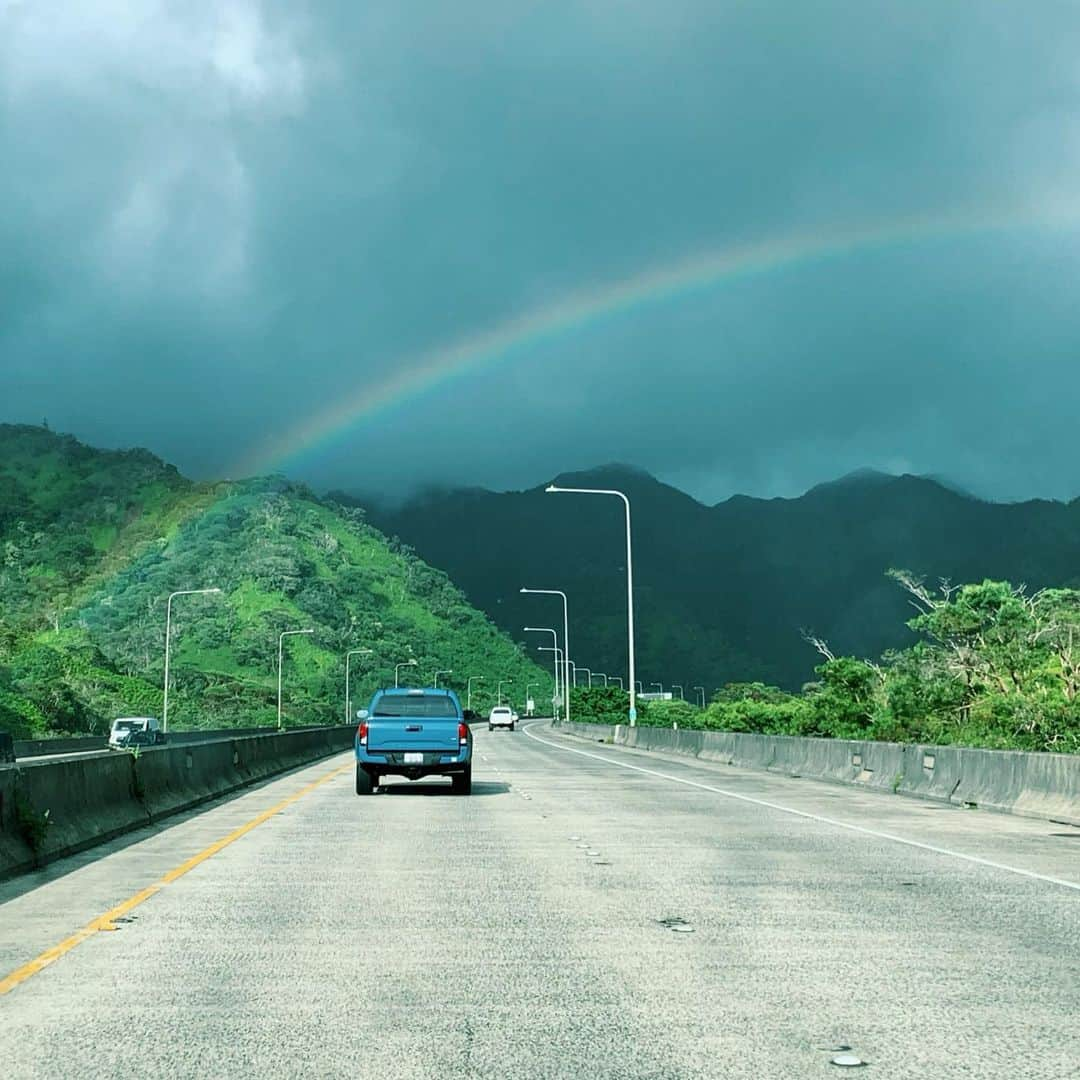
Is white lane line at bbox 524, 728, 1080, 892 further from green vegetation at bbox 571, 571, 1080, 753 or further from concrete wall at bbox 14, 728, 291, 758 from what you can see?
concrete wall at bbox 14, 728, 291, 758

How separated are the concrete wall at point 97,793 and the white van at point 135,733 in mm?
30424

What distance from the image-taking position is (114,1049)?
22.5ft

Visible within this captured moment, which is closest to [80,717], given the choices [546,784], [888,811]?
[546,784]

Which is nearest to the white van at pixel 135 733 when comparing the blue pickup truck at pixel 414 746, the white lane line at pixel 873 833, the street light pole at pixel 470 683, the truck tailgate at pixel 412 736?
A: the white lane line at pixel 873 833

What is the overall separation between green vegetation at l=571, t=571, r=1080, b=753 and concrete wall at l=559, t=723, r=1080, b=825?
2714mm

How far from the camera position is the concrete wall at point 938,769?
2056 centimetres

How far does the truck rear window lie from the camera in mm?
26391

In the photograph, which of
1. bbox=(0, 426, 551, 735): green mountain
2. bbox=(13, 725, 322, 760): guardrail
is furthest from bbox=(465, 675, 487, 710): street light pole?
bbox=(13, 725, 322, 760): guardrail

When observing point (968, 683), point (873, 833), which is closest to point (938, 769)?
point (873, 833)

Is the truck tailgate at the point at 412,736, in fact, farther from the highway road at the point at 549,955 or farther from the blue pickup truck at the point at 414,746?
the highway road at the point at 549,955

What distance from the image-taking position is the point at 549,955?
935 centimetres

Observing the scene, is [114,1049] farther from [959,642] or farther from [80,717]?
[80,717]

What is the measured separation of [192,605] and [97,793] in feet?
490

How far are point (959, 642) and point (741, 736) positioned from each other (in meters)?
7.67
